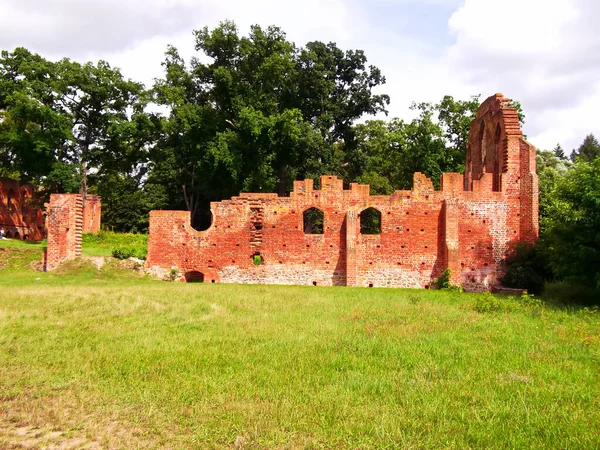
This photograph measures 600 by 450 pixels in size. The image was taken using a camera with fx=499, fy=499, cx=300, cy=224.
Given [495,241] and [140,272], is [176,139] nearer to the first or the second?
[140,272]

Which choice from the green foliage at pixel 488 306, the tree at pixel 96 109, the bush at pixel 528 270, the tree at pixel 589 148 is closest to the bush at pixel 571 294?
the bush at pixel 528 270

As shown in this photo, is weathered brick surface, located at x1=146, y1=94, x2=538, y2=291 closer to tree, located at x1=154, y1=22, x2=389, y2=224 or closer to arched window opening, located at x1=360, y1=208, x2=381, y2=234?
tree, located at x1=154, y1=22, x2=389, y2=224

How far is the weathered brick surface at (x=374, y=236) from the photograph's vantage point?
20891mm

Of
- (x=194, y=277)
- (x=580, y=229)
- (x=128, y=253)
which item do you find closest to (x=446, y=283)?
(x=580, y=229)

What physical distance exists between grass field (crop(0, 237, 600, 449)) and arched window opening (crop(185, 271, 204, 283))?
9.02m

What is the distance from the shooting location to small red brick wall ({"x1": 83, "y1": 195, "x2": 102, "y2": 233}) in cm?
3484

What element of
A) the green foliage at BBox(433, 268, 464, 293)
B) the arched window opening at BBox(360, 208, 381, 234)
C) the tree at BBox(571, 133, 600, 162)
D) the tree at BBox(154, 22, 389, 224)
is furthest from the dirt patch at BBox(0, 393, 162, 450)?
the tree at BBox(571, 133, 600, 162)

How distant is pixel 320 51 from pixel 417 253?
21.7 metres

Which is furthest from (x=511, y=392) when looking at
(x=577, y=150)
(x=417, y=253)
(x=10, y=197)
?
(x=577, y=150)

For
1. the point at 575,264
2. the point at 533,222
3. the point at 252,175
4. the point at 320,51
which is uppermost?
the point at 320,51

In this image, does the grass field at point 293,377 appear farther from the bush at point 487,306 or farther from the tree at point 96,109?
the tree at point 96,109

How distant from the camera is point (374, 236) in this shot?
70.2 feet

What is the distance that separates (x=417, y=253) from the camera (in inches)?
835

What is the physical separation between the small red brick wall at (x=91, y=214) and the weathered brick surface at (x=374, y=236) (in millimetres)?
15311
